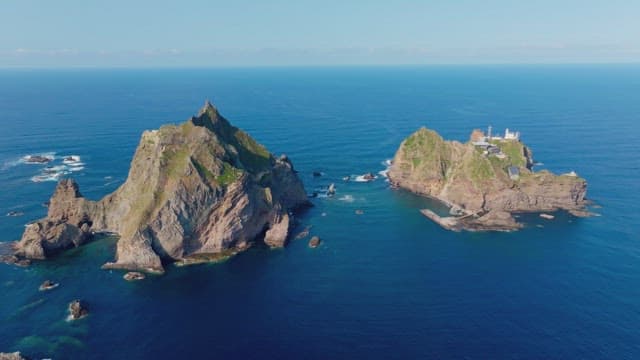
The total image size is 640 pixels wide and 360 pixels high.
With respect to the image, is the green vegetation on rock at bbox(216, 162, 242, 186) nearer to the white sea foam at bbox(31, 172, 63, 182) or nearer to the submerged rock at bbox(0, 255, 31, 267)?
the submerged rock at bbox(0, 255, 31, 267)

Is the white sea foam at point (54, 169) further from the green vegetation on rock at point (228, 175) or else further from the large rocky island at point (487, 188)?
the large rocky island at point (487, 188)

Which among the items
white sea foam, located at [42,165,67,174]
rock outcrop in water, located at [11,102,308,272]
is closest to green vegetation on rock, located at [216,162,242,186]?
rock outcrop in water, located at [11,102,308,272]

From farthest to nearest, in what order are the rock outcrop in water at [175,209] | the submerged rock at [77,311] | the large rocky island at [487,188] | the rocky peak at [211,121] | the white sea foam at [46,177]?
the white sea foam at [46,177], the large rocky island at [487,188], the rocky peak at [211,121], the rock outcrop in water at [175,209], the submerged rock at [77,311]

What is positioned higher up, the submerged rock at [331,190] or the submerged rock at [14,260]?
the submerged rock at [331,190]

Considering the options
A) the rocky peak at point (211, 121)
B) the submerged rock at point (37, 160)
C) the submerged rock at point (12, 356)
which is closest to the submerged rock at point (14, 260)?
the submerged rock at point (12, 356)

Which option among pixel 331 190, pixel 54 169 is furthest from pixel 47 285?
pixel 54 169

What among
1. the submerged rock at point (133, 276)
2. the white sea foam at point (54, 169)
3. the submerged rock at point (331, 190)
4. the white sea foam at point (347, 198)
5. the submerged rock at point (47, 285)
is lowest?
the submerged rock at point (47, 285)

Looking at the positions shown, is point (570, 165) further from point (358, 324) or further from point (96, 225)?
point (96, 225)

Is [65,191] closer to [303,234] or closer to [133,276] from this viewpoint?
[133,276]
